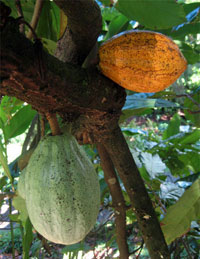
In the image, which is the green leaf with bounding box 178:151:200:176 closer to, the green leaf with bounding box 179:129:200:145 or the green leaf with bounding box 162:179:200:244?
the green leaf with bounding box 179:129:200:145

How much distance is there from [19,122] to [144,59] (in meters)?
0.62

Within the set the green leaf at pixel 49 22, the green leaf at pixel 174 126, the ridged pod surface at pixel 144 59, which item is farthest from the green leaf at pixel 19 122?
the green leaf at pixel 174 126

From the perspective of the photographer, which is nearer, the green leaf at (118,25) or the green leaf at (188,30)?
the green leaf at (118,25)

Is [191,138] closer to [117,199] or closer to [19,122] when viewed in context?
[117,199]

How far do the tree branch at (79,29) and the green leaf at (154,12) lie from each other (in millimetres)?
142

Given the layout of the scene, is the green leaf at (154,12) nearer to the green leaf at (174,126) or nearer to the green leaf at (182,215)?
the green leaf at (182,215)

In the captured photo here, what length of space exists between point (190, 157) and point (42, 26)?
0.81 metres

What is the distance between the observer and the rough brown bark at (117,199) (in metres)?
0.77

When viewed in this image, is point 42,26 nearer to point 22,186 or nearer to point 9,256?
point 22,186

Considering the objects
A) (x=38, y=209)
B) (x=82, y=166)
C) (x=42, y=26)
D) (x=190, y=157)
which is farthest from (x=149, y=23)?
(x=190, y=157)

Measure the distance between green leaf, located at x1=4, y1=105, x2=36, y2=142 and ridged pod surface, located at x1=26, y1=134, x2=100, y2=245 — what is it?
0.48m

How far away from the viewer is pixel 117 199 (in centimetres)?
77

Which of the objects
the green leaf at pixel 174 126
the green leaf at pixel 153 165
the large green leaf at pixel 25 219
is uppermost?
the large green leaf at pixel 25 219

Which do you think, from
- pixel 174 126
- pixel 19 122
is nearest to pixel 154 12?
pixel 19 122
